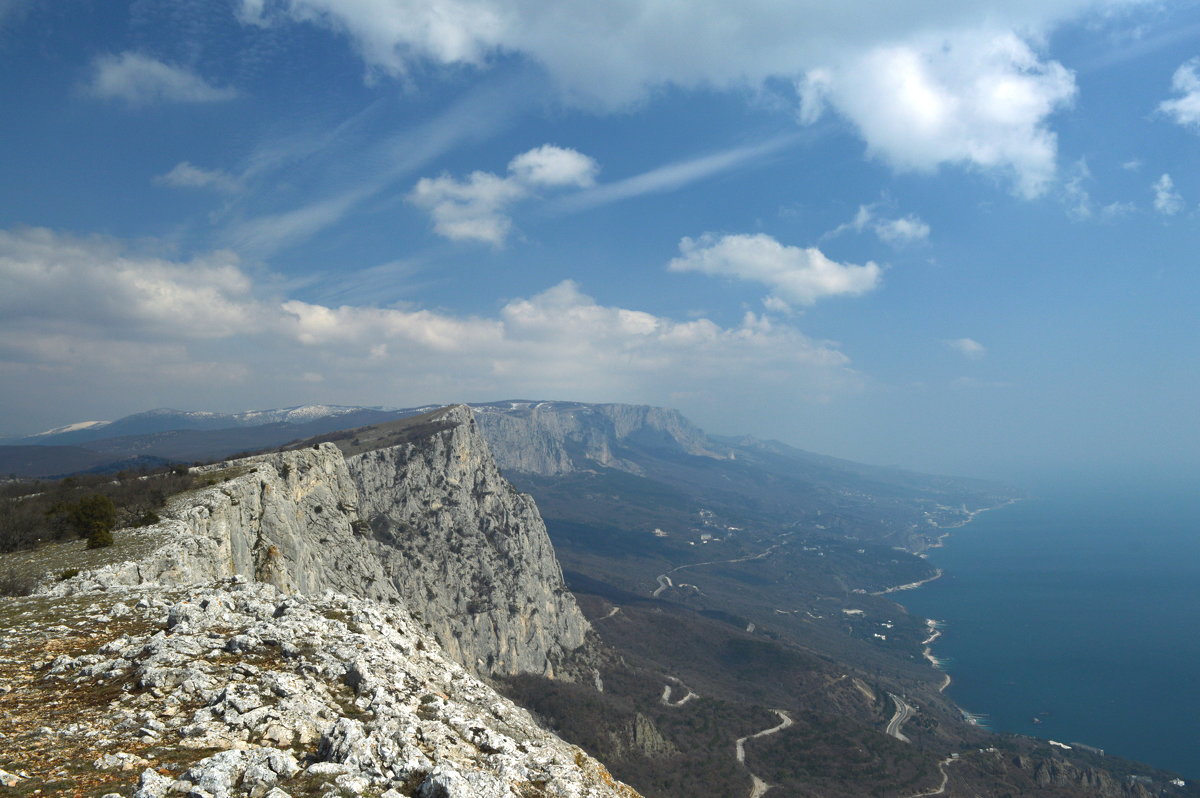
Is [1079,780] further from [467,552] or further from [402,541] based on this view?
[402,541]

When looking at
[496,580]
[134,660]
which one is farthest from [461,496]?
[134,660]

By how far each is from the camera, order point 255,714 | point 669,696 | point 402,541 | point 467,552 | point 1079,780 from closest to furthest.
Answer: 1. point 255,714
2. point 402,541
3. point 1079,780
4. point 467,552
5. point 669,696

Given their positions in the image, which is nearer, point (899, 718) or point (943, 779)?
point (943, 779)

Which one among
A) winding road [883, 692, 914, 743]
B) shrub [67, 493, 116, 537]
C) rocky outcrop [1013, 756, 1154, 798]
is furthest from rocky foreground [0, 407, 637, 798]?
winding road [883, 692, 914, 743]

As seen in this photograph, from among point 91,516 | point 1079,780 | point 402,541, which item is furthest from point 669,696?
point 91,516

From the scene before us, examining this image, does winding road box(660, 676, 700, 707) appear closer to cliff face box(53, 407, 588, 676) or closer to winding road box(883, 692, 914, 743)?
cliff face box(53, 407, 588, 676)
